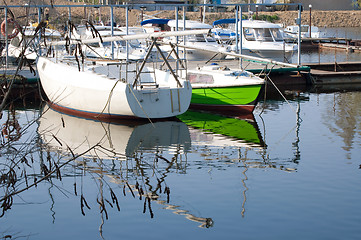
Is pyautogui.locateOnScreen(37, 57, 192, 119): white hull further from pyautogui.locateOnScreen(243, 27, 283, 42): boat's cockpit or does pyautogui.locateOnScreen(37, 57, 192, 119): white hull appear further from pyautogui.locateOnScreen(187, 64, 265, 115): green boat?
pyautogui.locateOnScreen(243, 27, 283, 42): boat's cockpit

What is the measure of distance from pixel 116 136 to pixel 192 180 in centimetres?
581

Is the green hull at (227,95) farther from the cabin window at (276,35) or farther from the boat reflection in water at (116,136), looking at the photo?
the cabin window at (276,35)

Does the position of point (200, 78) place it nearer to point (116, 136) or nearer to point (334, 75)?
point (116, 136)

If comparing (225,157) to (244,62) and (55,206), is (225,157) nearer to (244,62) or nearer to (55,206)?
(55,206)

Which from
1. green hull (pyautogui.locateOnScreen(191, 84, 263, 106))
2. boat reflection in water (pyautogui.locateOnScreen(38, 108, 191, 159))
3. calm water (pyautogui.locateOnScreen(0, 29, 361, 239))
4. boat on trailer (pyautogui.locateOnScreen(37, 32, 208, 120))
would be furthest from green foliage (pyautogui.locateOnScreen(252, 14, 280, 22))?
boat reflection in water (pyautogui.locateOnScreen(38, 108, 191, 159))

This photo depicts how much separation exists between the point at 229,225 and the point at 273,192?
2.26 metres

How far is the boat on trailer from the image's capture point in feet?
66.5

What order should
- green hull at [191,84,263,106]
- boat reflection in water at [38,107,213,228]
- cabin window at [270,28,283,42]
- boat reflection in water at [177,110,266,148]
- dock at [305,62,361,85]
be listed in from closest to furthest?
boat reflection in water at [38,107,213,228] < boat reflection in water at [177,110,266,148] < green hull at [191,84,263,106] < dock at [305,62,361,85] < cabin window at [270,28,283,42]

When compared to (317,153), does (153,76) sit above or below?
above

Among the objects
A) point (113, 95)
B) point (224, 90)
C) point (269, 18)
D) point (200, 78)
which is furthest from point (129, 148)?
point (269, 18)

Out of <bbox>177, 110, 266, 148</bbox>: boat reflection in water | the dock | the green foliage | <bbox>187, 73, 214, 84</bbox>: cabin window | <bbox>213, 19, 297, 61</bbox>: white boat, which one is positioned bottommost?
<bbox>177, 110, 266, 148</bbox>: boat reflection in water

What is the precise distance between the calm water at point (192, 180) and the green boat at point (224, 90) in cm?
109

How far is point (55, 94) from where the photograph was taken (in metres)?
23.0

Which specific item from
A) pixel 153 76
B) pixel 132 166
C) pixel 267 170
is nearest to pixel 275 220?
pixel 267 170
